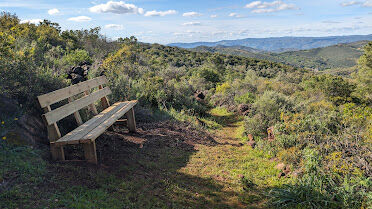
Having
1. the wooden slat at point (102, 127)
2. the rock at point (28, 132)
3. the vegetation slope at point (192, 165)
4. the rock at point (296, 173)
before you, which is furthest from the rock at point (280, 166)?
the rock at point (28, 132)

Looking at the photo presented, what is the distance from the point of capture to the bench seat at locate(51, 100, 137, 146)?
3818 millimetres

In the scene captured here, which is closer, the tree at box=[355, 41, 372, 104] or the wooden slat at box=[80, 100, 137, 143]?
the wooden slat at box=[80, 100, 137, 143]

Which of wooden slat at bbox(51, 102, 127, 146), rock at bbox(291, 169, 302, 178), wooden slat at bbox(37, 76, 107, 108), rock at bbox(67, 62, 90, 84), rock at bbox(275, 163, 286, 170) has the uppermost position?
rock at bbox(67, 62, 90, 84)

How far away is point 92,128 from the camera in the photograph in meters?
4.38

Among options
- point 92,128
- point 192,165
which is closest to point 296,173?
point 192,165

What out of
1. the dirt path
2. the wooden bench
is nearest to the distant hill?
the dirt path

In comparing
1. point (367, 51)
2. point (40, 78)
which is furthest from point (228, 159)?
point (367, 51)

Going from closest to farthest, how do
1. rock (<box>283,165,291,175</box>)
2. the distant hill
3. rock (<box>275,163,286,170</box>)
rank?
rock (<box>283,165,291,175</box>) → rock (<box>275,163,286,170</box>) → the distant hill

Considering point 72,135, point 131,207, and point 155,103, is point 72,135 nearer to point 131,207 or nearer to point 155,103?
point 131,207

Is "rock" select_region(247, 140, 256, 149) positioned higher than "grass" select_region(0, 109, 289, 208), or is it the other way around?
"grass" select_region(0, 109, 289, 208)

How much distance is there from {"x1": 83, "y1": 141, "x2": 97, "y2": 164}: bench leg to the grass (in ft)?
0.37

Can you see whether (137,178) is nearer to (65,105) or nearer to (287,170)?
(65,105)

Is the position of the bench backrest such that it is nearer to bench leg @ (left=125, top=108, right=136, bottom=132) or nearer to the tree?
bench leg @ (left=125, top=108, right=136, bottom=132)

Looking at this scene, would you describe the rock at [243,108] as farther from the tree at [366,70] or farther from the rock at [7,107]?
the tree at [366,70]
